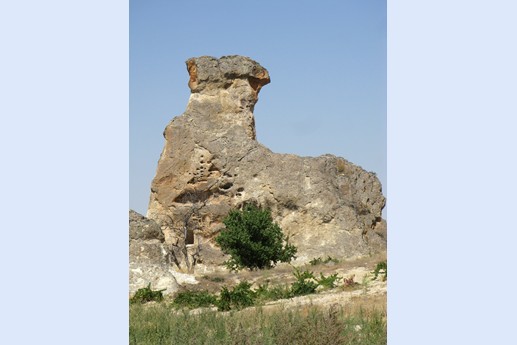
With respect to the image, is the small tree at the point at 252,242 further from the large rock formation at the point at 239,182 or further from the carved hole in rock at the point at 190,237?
the carved hole in rock at the point at 190,237

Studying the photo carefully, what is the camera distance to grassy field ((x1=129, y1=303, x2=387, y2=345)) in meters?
5.58

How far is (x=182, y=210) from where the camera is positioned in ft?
74.1

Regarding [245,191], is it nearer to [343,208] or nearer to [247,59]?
[343,208]

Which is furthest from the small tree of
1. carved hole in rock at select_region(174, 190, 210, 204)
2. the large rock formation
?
carved hole in rock at select_region(174, 190, 210, 204)

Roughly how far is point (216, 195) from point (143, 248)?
961 centimetres

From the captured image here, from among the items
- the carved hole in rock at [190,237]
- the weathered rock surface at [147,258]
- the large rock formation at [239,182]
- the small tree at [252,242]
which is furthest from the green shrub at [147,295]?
the carved hole in rock at [190,237]

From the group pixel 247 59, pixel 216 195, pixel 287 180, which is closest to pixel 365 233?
pixel 287 180

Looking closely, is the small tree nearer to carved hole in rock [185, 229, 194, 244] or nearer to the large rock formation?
the large rock formation

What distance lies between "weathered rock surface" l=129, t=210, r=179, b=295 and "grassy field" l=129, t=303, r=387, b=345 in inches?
198

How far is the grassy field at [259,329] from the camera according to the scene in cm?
558

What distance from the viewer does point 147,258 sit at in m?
12.6

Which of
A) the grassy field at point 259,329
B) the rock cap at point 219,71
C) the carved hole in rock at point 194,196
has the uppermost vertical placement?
the rock cap at point 219,71

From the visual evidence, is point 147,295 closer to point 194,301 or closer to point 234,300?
point 194,301

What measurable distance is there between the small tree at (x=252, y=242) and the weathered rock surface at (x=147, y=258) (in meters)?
4.63
